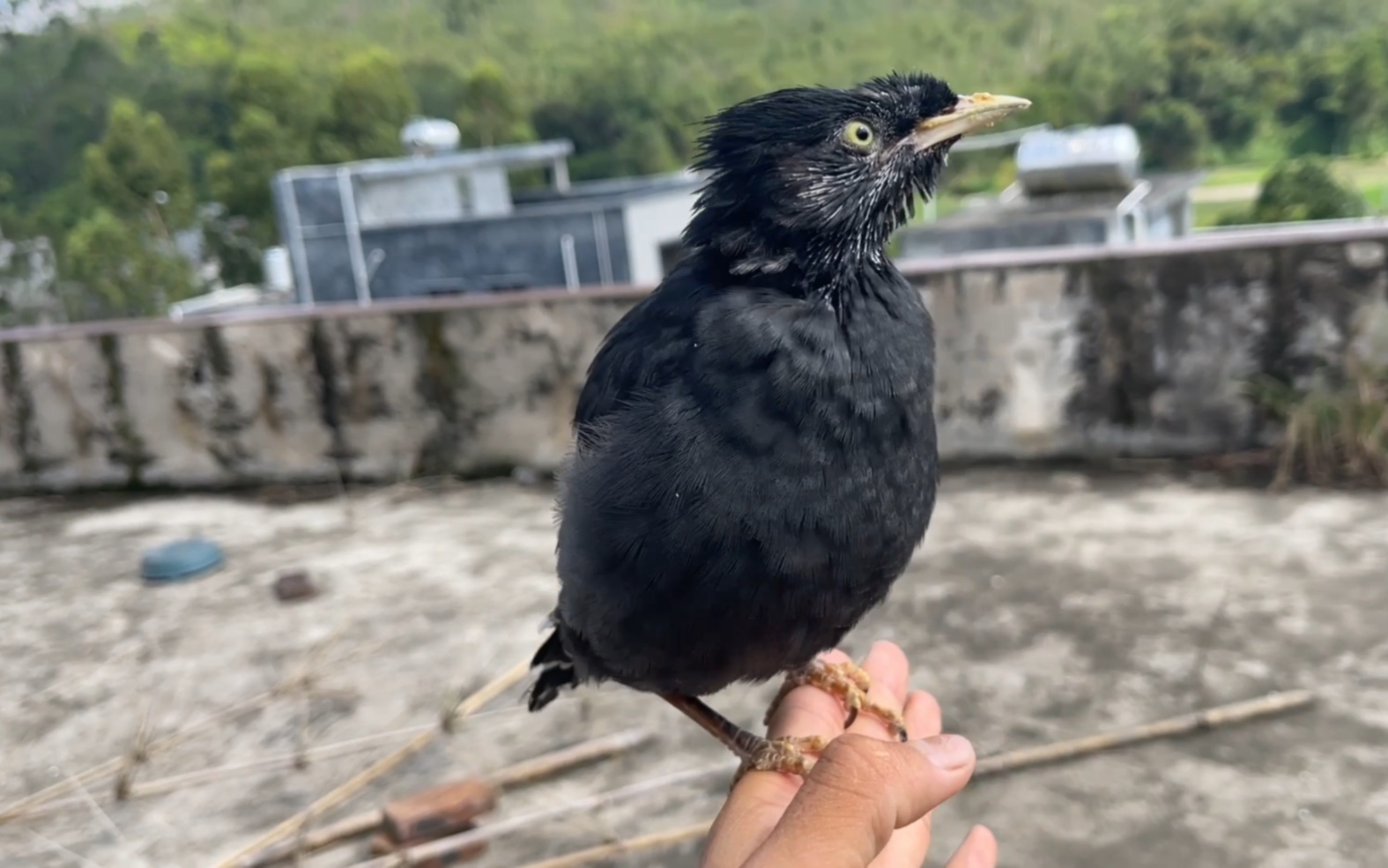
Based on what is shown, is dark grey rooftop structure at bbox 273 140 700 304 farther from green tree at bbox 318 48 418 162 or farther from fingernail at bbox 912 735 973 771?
fingernail at bbox 912 735 973 771

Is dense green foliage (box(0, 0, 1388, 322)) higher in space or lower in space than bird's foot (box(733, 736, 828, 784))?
higher

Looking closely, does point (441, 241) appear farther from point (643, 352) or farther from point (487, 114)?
point (487, 114)

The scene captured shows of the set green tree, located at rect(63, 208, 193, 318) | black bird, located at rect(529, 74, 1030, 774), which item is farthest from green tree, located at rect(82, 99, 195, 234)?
black bird, located at rect(529, 74, 1030, 774)

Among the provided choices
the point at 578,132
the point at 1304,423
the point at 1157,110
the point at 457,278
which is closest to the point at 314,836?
the point at 1304,423

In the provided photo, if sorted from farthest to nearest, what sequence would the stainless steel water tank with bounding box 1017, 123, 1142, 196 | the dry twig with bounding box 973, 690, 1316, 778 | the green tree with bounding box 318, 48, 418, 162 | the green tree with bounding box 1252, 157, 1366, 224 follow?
the green tree with bounding box 318, 48, 418, 162
the green tree with bounding box 1252, 157, 1366, 224
the stainless steel water tank with bounding box 1017, 123, 1142, 196
the dry twig with bounding box 973, 690, 1316, 778

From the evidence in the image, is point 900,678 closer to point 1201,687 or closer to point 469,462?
point 1201,687

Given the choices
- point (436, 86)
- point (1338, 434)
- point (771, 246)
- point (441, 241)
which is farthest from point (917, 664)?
point (436, 86)
